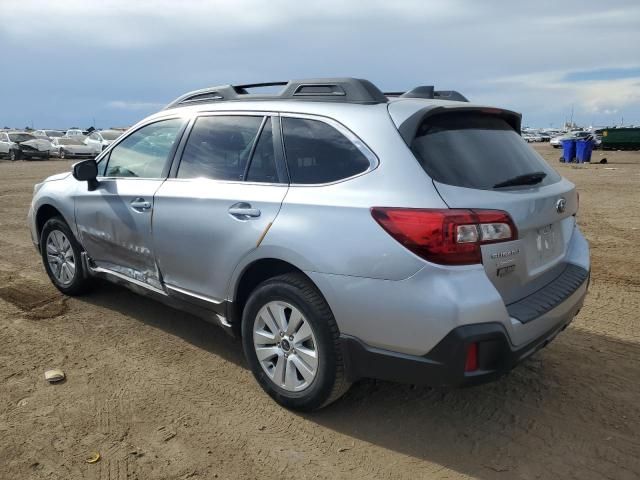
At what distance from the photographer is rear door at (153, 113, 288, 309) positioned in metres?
3.21

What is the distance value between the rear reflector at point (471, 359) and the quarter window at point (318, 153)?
1.05 meters

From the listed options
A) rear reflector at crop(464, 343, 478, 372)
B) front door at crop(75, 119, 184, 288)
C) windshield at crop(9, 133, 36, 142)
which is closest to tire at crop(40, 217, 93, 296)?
front door at crop(75, 119, 184, 288)

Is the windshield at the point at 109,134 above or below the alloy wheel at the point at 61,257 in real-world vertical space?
above

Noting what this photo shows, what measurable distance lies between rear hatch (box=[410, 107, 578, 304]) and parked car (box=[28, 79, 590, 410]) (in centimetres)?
1

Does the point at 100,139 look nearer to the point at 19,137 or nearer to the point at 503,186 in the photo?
the point at 19,137

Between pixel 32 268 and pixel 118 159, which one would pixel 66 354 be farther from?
pixel 32 268

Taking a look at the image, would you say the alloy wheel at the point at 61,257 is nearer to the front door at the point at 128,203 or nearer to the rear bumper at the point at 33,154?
the front door at the point at 128,203

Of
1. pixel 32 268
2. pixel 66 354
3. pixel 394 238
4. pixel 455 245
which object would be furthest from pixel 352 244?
pixel 32 268

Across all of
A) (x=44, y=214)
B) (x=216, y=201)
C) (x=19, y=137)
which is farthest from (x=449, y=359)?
(x=19, y=137)

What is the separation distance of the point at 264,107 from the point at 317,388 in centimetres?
179

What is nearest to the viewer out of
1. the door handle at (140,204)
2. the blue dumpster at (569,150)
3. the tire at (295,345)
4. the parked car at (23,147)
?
the tire at (295,345)

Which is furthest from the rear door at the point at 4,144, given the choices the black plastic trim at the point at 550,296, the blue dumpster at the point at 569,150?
the black plastic trim at the point at 550,296

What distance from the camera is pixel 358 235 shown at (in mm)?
2678

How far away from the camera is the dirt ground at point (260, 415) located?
107 inches
